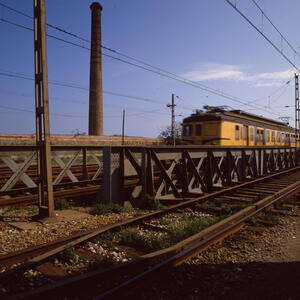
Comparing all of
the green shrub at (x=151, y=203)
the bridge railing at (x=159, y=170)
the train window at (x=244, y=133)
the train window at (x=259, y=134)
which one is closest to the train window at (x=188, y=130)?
the train window at (x=244, y=133)

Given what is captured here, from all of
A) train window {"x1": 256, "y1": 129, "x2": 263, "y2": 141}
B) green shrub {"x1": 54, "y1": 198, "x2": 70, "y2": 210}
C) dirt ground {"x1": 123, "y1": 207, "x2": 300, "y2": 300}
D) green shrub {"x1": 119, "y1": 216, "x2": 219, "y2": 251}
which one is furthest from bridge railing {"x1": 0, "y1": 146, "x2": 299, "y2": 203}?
train window {"x1": 256, "y1": 129, "x2": 263, "y2": 141}

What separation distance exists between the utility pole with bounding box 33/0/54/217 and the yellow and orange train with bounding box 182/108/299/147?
35.1 ft

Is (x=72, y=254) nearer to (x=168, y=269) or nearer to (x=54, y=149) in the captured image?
(x=168, y=269)

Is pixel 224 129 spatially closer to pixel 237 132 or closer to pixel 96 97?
pixel 237 132

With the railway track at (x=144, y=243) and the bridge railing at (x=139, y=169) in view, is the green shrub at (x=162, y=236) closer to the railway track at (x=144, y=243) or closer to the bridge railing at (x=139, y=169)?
the railway track at (x=144, y=243)

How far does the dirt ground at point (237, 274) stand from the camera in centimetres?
289

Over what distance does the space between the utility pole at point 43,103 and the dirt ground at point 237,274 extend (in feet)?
11.5

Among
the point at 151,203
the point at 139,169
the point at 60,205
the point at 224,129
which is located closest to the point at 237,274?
the point at 151,203

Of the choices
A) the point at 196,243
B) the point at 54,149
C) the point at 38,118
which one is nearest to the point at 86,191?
the point at 54,149

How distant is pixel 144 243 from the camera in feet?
13.8

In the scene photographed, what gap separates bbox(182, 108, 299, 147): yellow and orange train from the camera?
14815 mm

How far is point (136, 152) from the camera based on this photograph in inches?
299

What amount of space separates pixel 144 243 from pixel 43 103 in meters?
3.63

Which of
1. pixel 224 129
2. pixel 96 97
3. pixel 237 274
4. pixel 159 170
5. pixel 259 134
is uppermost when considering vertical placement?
pixel 96 97
